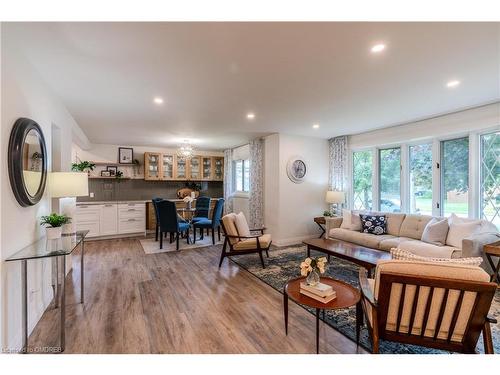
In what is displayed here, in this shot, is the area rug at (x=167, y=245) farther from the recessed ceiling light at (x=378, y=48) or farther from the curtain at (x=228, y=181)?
the recessed ceiling light at (x=378, y=48)

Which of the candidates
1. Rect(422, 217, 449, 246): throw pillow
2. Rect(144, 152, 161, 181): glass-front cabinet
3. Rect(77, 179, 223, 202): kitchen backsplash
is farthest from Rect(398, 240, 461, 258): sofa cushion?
Rect(144, 152, 161, 181): glass-front cabinet

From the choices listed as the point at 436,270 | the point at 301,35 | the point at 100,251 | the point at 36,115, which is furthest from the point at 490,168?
the point at 100,251

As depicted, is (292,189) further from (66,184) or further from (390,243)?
(66,184)

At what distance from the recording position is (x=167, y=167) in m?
7.08

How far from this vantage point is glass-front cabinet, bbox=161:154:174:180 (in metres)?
6.97

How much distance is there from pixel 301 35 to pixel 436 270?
1834 mm

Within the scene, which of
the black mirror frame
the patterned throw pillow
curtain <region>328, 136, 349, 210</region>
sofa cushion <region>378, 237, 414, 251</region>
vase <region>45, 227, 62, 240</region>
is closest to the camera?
the black mirror frame

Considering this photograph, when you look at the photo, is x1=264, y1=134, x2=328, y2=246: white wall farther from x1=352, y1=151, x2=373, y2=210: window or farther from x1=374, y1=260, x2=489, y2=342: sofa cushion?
x1=374, y1=260, x2=489, y2=342: sofa cushion

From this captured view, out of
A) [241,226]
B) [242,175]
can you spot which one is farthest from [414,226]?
[242,175]

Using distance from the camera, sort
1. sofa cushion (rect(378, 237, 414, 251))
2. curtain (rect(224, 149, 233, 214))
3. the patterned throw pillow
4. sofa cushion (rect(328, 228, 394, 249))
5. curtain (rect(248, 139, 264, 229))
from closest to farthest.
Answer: sofa cushion (rect(378, 237, 414, 251))
sofa cushion (rect(328, 228, 394, 249))
the patterned throw pillow
curtain (rect(248, 139, 264, 229))
curtain (rect(224, 149, 233, 214))

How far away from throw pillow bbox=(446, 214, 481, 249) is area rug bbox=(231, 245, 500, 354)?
689 millimetres

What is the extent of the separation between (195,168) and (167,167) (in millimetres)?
821

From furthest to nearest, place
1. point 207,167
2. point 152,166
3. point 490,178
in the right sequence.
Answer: point 207,167
point 152,166
point 490,178
